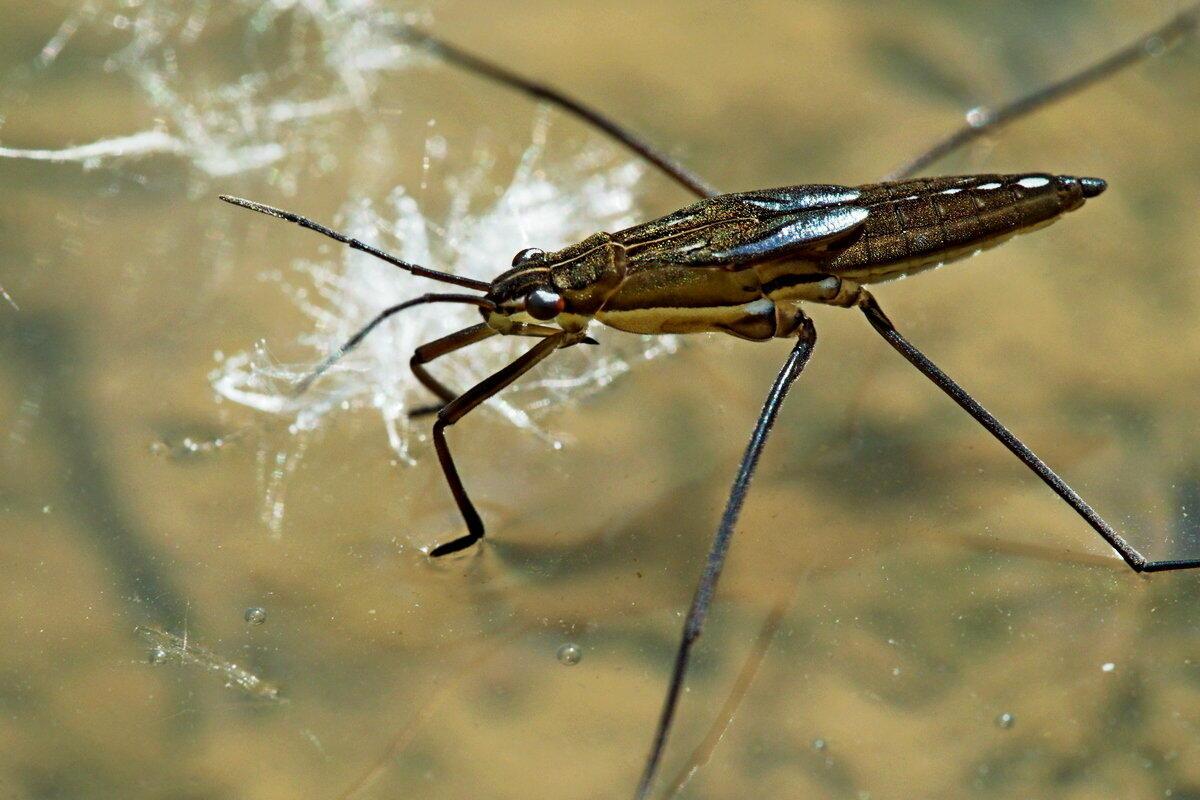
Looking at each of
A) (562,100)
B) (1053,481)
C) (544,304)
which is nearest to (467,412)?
(544,304)

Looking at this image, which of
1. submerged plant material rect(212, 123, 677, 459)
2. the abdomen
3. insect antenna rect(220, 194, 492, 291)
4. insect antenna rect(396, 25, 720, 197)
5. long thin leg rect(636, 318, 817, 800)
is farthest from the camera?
insect antenna rect(396, 25, 720, 197)

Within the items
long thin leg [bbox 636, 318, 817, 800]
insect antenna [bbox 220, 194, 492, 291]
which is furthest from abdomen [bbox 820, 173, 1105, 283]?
insect antenna [bbox 220, 194, 492, 291]

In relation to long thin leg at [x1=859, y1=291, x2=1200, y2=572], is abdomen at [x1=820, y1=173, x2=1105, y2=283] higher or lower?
higher

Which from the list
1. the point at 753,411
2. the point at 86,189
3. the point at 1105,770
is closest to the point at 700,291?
the point at 753,411

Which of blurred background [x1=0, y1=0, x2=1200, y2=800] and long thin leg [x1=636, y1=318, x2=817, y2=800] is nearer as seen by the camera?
long thin leg [x1=636, y1=318, x2=817, y2=800]

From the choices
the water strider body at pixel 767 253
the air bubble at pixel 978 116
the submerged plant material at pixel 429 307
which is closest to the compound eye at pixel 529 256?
the water strider body at pixel 767 253

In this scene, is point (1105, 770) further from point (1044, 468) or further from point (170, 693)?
point (170, 693)

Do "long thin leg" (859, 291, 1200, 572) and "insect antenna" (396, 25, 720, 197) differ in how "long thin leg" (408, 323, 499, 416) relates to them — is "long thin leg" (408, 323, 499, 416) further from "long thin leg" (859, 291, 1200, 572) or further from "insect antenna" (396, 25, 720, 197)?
"long thin leg" (859, 291, 1200, 572)
